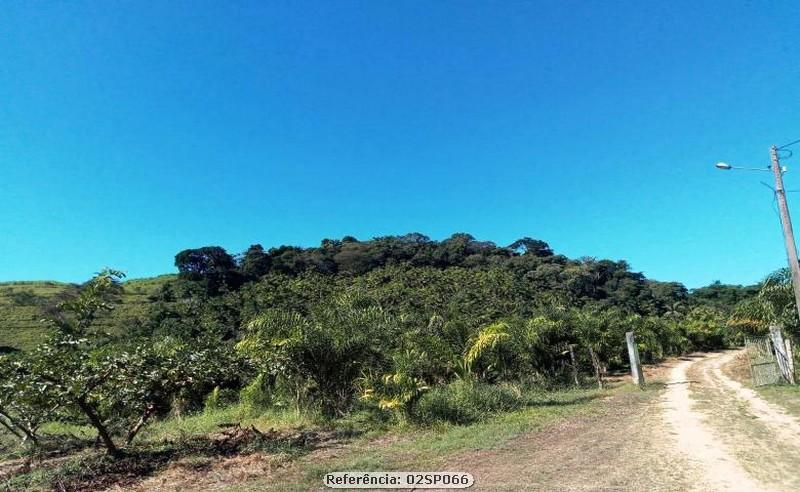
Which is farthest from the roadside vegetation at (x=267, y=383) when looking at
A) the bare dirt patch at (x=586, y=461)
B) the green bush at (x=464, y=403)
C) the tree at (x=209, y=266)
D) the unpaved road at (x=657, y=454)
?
the tree at (x=209, y=266)

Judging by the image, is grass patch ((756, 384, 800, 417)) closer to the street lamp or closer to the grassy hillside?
the street lamp

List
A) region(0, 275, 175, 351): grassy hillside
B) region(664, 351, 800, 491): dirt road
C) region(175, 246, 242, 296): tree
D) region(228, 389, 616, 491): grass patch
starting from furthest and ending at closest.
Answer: region(175, 246, 242, 296): tree < region(0, 275, 175, 351): grassy hillside < region(228, 389, 616, 491): grass patch < region(664, 351, 800, 491): dirt road

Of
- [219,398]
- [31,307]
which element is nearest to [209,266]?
[31,307]

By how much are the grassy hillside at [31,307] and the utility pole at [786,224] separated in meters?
30.0

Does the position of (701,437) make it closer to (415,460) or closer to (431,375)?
(415,460)

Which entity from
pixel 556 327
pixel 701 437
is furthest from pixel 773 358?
pixel 701 437

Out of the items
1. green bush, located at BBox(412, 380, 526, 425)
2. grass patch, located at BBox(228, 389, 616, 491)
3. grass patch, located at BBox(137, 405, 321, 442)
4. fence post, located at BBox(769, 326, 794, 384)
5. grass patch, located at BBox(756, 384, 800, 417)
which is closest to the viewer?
grass patch, located at BBox(228, 389, 616, 491)

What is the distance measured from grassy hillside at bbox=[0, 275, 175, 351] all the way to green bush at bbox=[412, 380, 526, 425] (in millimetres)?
23033

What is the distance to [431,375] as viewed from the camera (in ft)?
45.9

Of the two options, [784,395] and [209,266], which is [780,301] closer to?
[784,395]

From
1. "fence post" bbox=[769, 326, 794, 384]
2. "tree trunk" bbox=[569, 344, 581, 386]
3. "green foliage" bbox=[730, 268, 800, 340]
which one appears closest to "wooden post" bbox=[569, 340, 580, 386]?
"tree trunk" bbox=[569, 344, 581, 386]

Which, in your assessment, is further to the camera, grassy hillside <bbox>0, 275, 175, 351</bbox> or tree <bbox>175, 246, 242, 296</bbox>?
tree <bbox>175, 246, 242, 296</bbox>

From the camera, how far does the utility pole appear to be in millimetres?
12359

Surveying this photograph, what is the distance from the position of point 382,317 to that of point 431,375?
2.17 m
